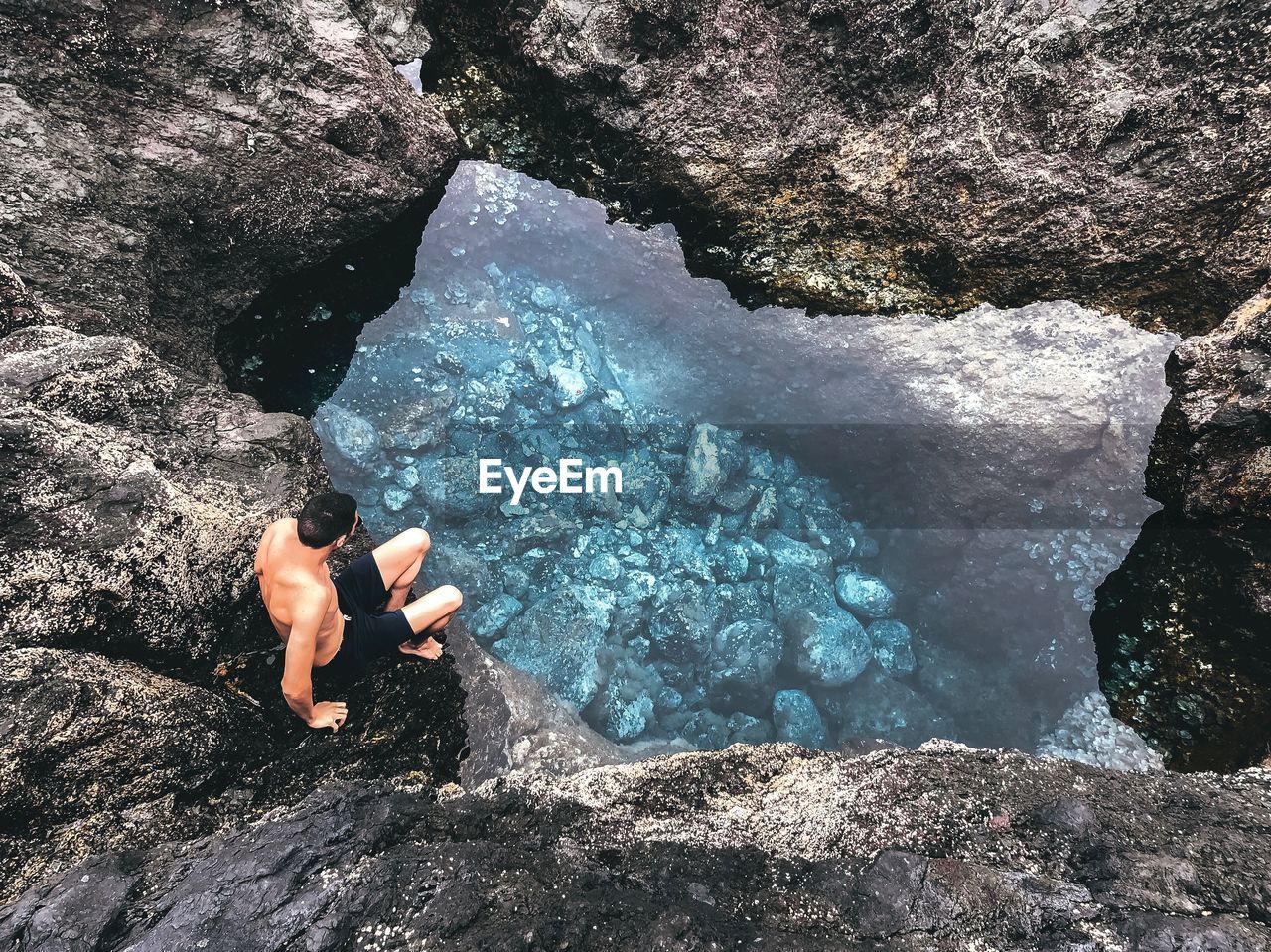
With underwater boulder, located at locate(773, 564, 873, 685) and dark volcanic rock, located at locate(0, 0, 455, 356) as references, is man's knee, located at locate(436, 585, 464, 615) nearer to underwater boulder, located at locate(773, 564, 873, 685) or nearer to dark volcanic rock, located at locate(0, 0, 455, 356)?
dark volcanic rock, located at locate(0, 0, 455, 356)

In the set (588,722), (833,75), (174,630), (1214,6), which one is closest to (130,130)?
(174,630)

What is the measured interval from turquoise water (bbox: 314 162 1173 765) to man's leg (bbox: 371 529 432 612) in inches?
33.7

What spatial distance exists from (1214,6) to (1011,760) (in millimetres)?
2580

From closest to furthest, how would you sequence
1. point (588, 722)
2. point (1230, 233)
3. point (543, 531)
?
point (1230, 233) → point (588, 722) → point (543, 531)

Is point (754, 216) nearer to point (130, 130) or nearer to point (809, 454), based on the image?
point (809, 454)

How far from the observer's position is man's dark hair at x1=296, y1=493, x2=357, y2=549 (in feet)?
5.41

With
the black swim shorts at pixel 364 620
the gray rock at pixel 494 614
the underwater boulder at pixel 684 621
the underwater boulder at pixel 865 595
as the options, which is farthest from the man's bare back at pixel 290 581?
the underwater boulder at pixel 865 595

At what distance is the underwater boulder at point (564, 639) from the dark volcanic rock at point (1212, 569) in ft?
7.11

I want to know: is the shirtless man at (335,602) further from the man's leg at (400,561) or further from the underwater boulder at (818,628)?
the underwater boulder at (818,628)

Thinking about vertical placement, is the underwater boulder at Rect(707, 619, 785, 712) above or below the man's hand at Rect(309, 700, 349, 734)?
below

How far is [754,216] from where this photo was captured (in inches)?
120

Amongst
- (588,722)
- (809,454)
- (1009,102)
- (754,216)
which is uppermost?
(1009,102)

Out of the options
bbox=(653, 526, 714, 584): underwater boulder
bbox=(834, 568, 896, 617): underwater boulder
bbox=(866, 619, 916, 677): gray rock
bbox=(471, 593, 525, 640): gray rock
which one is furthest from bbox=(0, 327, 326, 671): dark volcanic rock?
bbox=(866, 619, 916, 677): gray rock

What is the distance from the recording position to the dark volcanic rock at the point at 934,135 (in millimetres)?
2268
